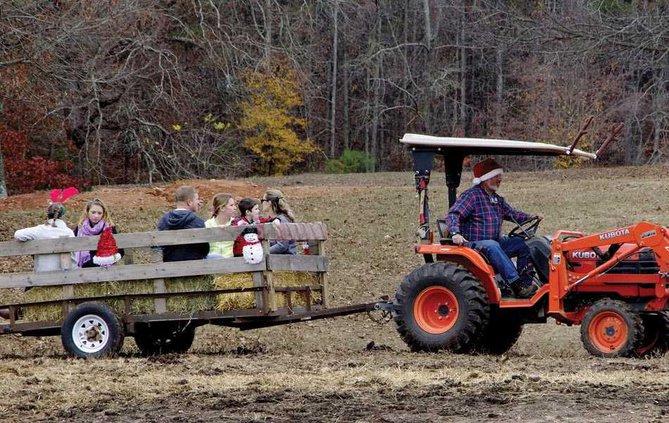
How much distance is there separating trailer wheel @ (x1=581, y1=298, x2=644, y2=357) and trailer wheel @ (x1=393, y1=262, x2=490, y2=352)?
39.0 inches

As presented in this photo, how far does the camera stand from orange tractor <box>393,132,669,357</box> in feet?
35.5

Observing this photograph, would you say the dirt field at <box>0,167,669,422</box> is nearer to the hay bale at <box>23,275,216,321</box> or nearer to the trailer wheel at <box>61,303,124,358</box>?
the trailer wheel at <box>61,303,124,358</box>

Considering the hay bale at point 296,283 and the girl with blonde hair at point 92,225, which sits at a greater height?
the girl with blonde hair at point 92,225

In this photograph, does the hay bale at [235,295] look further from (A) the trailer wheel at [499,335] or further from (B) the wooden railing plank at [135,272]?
(A) the trailer wheel at [499,335]

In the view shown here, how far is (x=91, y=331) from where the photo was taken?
1159 cm

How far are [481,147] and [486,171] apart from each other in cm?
34

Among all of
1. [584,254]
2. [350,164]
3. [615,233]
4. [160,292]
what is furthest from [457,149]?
[350,164]

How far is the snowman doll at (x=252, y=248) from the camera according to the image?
1127 centimetres

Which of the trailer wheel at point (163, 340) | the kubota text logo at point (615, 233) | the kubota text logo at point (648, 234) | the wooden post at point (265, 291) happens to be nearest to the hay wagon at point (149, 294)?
the wooden post at point (265, 291)

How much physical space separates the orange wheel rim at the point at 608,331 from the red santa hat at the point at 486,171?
180 centimetres

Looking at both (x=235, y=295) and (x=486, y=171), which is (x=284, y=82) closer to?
(x=486, y=171)

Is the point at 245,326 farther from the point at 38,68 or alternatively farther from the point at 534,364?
the point at 38,68

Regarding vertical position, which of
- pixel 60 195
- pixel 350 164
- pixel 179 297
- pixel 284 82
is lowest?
pixel 179 297

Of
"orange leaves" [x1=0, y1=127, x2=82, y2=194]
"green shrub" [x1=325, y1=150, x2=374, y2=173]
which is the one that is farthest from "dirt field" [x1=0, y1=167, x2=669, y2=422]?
"green shrub" [x1=325, y1=150, x2=374, y2=173]
